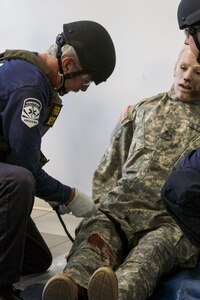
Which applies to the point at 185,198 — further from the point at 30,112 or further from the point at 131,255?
the point at 30,112

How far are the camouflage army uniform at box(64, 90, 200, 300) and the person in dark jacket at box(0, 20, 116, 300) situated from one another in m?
0.13

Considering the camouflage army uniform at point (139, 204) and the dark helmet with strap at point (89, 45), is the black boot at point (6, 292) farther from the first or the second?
the dark helmet with strap at point (89, 45)

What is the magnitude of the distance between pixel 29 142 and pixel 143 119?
2.19 feet

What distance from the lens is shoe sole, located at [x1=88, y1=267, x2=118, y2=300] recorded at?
57.2 inches

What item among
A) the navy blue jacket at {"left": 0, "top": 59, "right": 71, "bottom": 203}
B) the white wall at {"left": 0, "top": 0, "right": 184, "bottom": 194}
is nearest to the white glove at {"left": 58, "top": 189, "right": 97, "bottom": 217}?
the navy blue jacket at {"left": 0, "top": 59, "right": 71, "bottom": 203}

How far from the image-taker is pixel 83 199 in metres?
1.96

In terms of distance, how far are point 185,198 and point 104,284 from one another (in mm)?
373

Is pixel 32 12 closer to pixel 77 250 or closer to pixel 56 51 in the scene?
pixel 56 51

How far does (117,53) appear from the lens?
287 centimetres

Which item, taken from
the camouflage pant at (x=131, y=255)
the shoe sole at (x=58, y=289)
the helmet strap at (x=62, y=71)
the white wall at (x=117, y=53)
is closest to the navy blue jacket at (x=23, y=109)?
the helmet strap at (x=62, y=71)

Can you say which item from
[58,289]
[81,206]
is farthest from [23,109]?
[58,289]

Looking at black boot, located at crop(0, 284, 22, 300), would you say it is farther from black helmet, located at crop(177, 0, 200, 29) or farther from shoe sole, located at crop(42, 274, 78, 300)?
black helmet, located at crop(177, 0, 200, 29)

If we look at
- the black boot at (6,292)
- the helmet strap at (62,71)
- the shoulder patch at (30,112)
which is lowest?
the black boot at (6,292)

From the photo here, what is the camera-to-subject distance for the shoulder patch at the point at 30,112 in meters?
1.68
